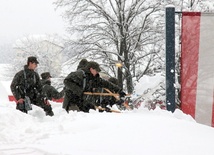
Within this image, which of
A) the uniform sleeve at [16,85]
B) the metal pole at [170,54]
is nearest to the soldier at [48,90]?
the uniform sleeve at [16,85]

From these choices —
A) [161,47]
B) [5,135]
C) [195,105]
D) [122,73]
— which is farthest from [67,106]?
[122,73]

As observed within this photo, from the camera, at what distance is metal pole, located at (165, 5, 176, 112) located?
6719 mm

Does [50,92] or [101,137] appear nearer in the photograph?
[101,137]

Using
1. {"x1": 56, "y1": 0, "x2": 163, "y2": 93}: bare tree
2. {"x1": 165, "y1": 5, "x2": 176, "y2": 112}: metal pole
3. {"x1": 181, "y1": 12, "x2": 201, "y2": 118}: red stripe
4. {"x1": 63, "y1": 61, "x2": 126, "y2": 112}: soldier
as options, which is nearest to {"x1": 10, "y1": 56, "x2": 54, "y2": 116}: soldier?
{"x1": 63, "y1": 61, "x2": 126, "y2": 112}: soldier

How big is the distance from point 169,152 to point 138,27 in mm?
17908

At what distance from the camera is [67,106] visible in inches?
297

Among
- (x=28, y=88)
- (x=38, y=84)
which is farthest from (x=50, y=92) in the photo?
(x=28, y=88)

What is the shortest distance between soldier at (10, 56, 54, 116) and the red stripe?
2.52 m

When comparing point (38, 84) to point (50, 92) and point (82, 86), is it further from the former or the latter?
point (50, 92)

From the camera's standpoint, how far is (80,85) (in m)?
7.30

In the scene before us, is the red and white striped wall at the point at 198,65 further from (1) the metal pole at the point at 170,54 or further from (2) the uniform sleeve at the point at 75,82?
(2) the uniform sleeve at the point at 75,82

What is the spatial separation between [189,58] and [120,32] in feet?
46.1

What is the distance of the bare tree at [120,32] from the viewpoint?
67.3 ft

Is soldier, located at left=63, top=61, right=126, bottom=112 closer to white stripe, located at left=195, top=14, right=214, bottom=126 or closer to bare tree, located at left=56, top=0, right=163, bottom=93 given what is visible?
white stripe, located at left=195, top=14, right=214, bottom=126
